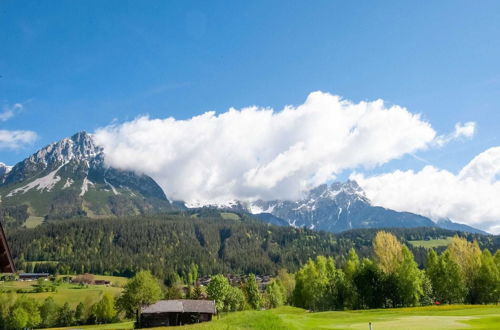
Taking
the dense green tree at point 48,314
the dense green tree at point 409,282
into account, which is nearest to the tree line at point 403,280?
the dense green tree at point 409,282

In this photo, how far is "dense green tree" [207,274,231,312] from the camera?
129 meters

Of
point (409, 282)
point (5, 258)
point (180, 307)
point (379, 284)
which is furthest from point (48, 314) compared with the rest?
point (5, 258)

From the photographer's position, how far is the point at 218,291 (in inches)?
5153

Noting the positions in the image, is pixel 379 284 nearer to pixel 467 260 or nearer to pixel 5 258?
pixel 467 260

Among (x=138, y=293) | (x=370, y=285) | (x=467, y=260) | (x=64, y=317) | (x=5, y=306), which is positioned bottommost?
(x=64, y=317)

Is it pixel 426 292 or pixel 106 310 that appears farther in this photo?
pixel 106 310

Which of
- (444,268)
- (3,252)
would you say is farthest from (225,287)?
(3,252)

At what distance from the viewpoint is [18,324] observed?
143250 millimetres

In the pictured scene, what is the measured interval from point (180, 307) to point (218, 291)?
36.2 m

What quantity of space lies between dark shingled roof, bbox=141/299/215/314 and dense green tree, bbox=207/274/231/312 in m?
28.1

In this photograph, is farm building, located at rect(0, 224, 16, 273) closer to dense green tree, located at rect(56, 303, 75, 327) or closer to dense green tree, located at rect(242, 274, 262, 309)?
dense green tree, located at rect(242, 274, 262, 309)

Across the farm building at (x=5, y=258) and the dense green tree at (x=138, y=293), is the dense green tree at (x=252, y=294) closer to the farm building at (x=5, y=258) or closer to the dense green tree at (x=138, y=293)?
the dense green tree at (x=138, y=293)

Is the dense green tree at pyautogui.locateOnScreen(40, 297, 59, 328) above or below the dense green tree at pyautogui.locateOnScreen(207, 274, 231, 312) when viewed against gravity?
below

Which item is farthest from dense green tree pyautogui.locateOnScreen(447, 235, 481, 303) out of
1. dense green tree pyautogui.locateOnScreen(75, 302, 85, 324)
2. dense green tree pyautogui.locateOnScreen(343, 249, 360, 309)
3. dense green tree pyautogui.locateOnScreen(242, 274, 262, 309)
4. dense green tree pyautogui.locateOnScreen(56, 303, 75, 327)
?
dense green tree pyautogui.locateOnScreen(56, 303, 75, 327)
